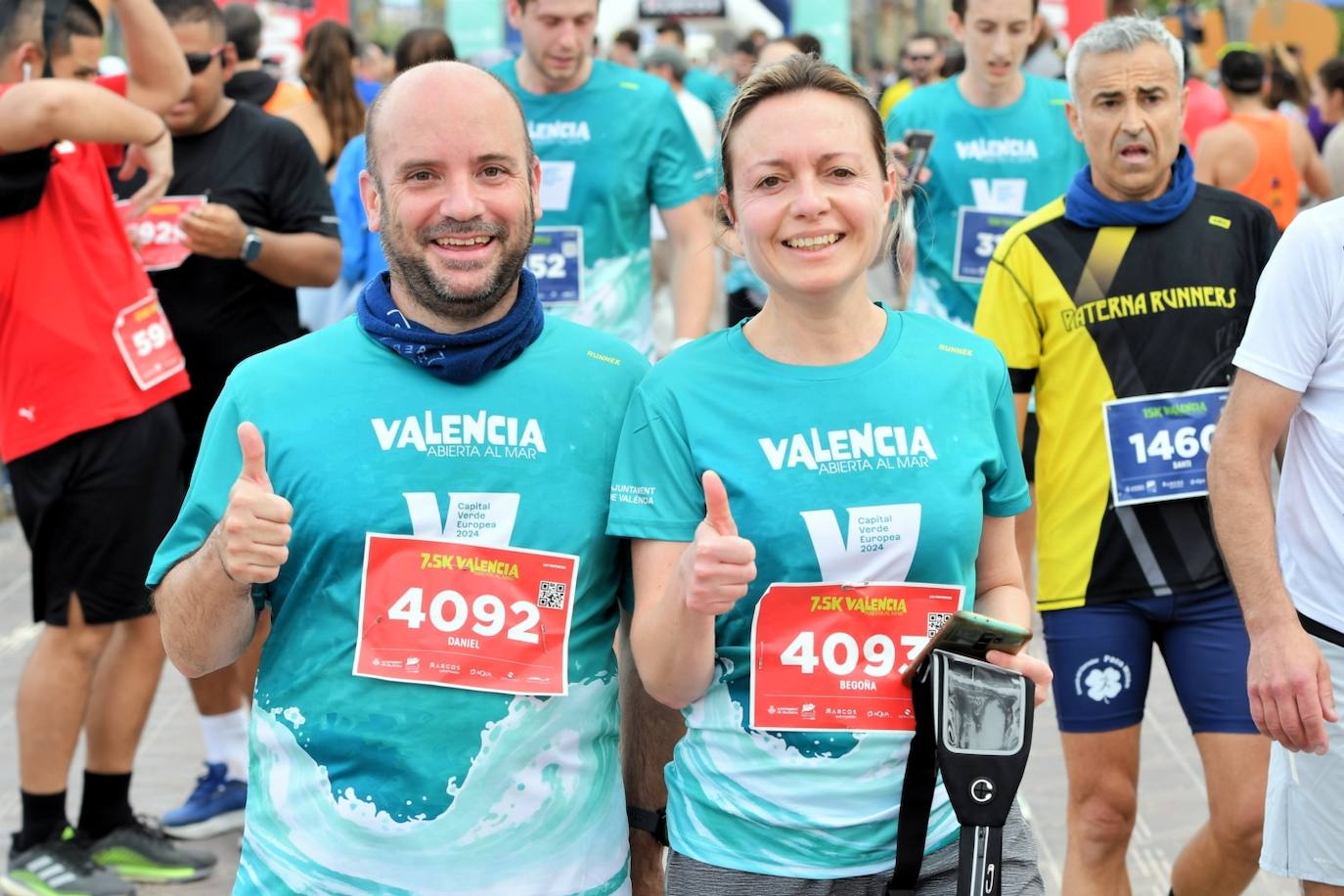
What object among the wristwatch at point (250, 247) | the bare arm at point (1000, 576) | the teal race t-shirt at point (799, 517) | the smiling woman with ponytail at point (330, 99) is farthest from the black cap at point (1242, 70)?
the teal race t-shirt at point (799, 517)

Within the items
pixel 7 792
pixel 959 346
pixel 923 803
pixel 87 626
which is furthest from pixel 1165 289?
A: pixel 7 792

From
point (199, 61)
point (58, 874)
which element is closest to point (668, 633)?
point (58, 874)

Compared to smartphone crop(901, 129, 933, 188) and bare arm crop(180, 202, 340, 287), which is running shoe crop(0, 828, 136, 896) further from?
smartphone crop(901, 129, 933, 188)

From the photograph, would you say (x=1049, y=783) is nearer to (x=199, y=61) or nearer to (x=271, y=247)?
(x=271, y=247)

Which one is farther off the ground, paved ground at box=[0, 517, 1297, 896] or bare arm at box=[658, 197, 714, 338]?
bare arm at box=[658, 197, 714, 338]

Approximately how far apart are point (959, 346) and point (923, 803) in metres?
0.67

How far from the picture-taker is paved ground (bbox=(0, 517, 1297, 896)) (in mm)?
5027

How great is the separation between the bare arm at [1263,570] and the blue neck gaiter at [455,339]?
1.25m

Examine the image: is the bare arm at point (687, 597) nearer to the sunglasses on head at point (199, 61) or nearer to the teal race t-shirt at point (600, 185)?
the teal race t-shirt at point (600, 185)

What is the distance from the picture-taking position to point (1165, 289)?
4.05 metres

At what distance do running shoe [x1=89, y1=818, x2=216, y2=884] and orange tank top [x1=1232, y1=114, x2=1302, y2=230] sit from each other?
20.9ft

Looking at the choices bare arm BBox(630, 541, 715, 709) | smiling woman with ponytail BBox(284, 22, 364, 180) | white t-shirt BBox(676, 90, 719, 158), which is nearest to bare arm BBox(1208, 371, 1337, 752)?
bare arm BBox(630, 541, 715, 709)

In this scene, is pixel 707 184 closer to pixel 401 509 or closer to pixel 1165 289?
pixel 1165 289

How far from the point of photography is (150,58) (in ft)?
16.8
